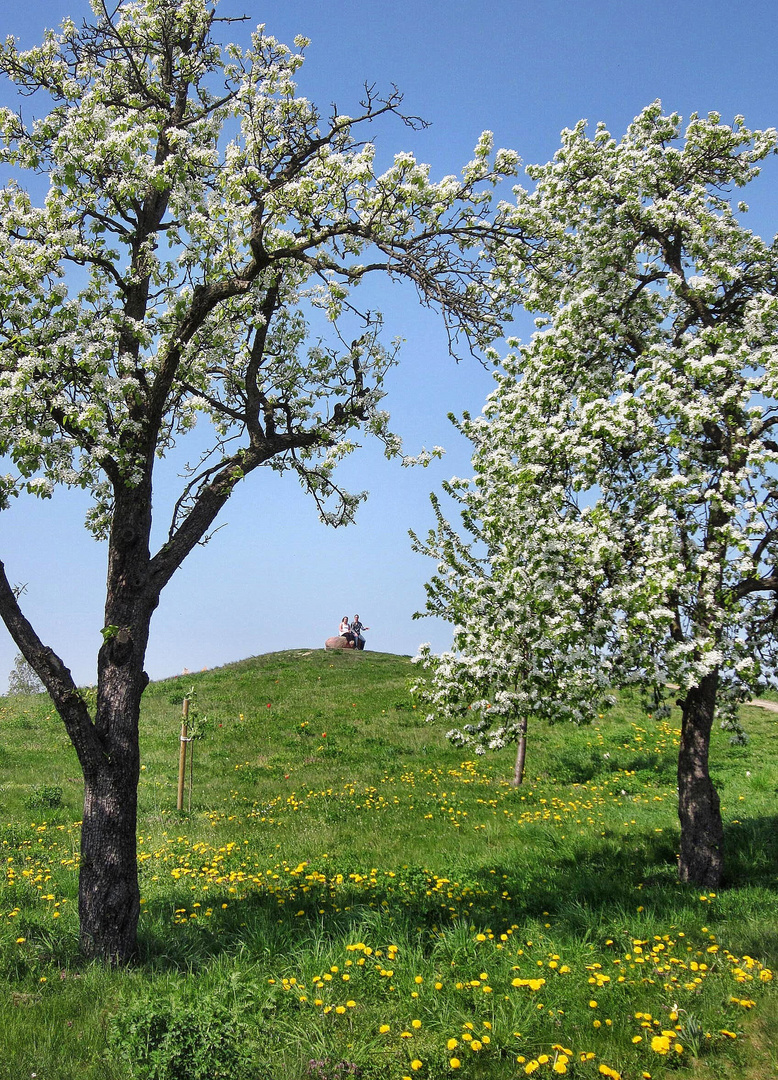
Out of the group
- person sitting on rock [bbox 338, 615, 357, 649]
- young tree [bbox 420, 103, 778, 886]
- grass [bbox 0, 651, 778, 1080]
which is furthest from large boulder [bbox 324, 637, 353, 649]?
young tree [bbox 420, 103, 778, 886]

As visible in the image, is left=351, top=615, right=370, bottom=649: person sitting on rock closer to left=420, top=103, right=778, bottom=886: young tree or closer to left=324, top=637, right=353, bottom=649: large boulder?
left=324, top=637, right=353, bottom=649: large boulder

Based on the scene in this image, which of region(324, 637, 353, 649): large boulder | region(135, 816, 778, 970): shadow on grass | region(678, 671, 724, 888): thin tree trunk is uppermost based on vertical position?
region(324, 637, 353, 649): large boulder

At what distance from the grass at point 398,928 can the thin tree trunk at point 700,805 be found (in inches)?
19.4

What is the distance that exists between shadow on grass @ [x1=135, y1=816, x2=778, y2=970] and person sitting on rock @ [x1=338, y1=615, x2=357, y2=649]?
3016cm

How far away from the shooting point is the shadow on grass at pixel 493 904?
8.80 m

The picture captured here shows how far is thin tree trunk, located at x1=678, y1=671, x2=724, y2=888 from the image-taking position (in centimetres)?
1157

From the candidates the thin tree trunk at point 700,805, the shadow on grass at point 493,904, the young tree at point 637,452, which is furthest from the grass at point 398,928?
the young tree at point 637,452

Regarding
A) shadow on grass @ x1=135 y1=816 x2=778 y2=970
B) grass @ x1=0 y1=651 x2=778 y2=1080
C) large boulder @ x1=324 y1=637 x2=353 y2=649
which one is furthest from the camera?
large boulder @ x1=324 y1=637 x2=353 y2=649

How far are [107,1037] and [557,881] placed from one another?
738 cm

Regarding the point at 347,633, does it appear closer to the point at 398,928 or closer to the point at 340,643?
the point at 340,643

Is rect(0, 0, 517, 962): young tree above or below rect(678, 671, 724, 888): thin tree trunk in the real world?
above

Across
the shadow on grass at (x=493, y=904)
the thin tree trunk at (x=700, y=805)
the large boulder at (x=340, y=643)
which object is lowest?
the shadow on grass at (x=493, y=904)

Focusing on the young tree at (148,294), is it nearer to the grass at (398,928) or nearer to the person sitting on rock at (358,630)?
the grass at (398,928)

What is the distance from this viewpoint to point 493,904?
10492mm
